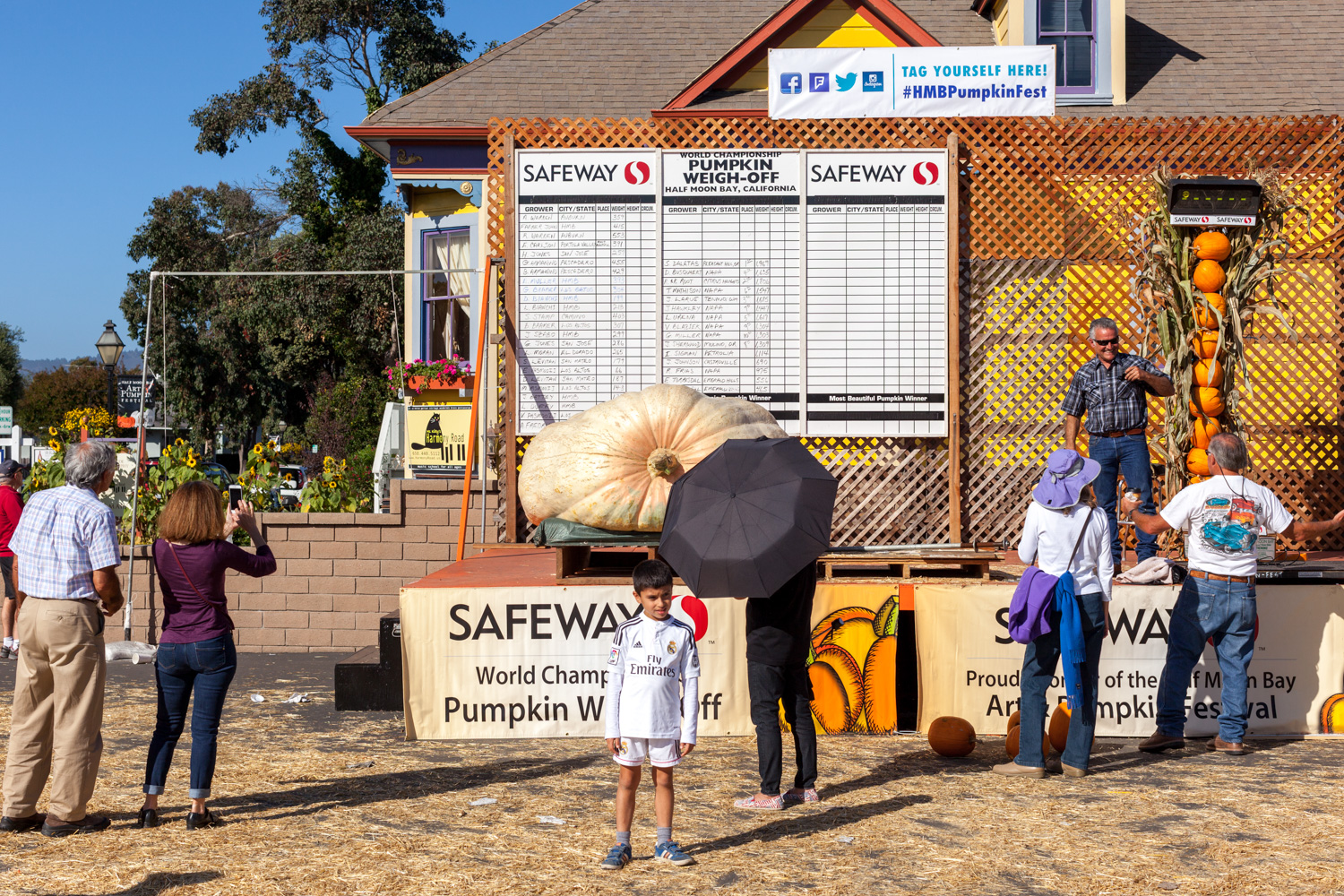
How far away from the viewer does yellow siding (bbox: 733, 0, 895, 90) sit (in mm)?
16109

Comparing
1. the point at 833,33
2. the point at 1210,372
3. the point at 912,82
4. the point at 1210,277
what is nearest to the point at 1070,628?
the point at 1210,372

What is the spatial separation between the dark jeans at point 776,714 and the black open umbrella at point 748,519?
1.72ft

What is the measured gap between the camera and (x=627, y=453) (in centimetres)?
848

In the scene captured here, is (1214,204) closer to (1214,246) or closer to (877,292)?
(1214,246)

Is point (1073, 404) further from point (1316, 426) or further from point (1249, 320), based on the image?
point (1316, 426)

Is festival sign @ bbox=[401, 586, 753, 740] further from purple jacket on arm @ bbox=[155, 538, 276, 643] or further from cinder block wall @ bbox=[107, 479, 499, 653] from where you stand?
cinder block wall @ bbox=[107, 479, 499, 653]

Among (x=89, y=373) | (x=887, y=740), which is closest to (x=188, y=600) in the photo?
(x=887, y=740)

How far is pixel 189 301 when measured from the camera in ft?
130

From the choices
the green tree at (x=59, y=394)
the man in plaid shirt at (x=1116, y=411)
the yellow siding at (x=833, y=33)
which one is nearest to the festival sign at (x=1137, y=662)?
the man in plaid shirt at (x=1116, y=411)

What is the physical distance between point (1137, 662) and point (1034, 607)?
5.88 feet

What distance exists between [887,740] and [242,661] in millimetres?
5798

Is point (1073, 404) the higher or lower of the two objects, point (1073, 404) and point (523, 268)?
the lower

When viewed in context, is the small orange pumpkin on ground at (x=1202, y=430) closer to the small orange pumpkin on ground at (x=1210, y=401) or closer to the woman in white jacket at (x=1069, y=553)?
the small orange pumpkin on ground at (x=1210, y=401)

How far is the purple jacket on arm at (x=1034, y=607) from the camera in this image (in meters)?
6.11
